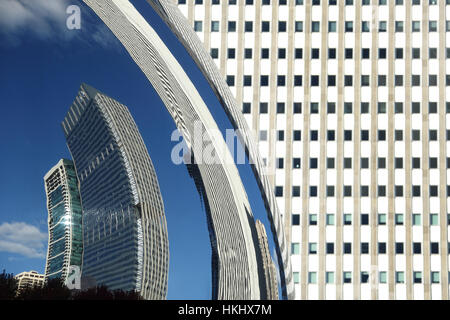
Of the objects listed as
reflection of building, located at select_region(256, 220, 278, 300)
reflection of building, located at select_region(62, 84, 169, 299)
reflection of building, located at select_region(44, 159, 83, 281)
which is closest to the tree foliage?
reflection of building, located at select_region(44, 159, 83, 281)

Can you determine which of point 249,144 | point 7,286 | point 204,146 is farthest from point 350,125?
point 7,286

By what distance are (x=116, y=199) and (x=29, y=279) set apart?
3.15 metres

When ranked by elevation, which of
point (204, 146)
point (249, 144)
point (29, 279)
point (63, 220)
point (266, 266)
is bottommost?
point (29, 279)

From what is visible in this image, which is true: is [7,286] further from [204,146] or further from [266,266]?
[266,266]

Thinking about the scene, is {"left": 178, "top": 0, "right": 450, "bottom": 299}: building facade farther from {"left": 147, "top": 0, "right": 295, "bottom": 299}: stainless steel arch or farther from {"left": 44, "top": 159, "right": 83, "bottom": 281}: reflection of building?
{"left": 44, "top": 159, "right": 83, "bottom": 281}: reflection of building

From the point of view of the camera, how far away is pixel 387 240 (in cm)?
3706

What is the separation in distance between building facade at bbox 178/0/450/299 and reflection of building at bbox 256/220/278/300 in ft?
27.2

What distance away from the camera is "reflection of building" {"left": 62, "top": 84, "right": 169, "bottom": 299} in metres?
16.0

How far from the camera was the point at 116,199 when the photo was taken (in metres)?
16.9

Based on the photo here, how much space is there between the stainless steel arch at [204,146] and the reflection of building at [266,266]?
1195 mm

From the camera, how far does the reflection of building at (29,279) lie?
47.5 feet
